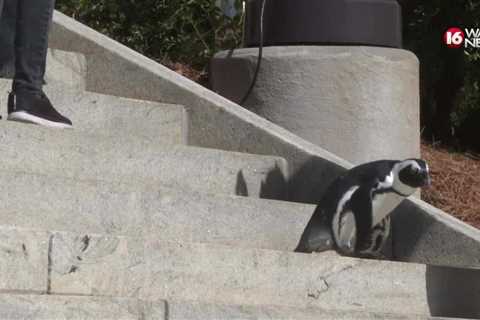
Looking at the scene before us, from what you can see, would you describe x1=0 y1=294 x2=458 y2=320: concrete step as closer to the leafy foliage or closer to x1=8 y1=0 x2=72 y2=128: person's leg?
x1=8 y1=0 x2=72 y2=128: person's leg

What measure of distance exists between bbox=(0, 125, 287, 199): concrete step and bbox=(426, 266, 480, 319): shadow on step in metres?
0.93

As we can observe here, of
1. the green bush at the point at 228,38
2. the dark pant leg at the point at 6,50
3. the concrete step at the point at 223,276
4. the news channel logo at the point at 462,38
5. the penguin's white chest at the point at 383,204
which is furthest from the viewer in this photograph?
the green bush at the point at 228,38

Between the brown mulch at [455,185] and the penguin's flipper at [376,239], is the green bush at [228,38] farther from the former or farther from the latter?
the penguin's flipper at [376,239]

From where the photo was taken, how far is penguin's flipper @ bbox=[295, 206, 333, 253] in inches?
160

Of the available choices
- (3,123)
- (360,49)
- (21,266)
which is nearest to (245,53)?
(360,49)

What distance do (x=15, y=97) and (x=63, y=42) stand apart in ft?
3.90

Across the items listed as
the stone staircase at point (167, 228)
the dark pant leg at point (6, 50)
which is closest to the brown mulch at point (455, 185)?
the stone staircase at point (167, 228)

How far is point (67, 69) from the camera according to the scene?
534 centimetres

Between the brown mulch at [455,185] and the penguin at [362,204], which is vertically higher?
the penguin at [362,204]

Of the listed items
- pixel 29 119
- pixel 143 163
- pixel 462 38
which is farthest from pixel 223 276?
pixel 462 38

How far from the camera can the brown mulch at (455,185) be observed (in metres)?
5.86

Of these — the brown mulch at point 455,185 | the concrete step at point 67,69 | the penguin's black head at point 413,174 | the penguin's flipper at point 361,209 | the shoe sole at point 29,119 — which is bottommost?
the brown mulch at point 455,185

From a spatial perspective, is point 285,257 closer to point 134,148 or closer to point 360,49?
point 134,148

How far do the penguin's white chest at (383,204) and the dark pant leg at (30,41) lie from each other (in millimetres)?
1329
